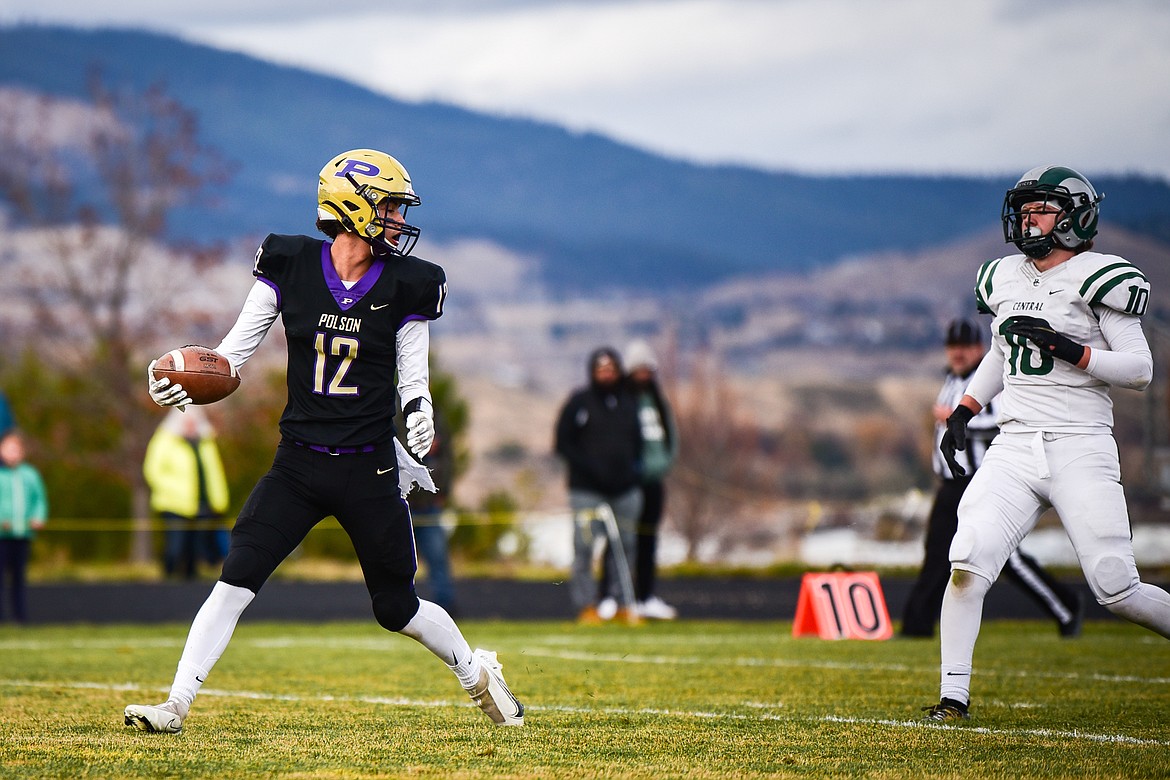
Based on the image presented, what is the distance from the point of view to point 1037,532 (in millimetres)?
24984

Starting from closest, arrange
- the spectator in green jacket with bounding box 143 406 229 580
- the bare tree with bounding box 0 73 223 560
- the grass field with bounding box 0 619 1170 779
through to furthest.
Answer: the grass field with bounding box 0 619 1170 779, the spectator in green jacket with bounding box 143 406 229 580, the bare tree with bounding box 0 73 223 560

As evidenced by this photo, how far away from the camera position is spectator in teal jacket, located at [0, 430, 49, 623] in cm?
1276

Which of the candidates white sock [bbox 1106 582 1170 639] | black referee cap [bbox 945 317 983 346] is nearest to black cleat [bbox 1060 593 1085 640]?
black referee cap [bbox 945 317 983 346]

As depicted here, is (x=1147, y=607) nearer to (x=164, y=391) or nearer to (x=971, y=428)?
(x=164, y=391)

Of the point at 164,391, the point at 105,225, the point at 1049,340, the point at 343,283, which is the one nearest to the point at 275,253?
the point at 343,283

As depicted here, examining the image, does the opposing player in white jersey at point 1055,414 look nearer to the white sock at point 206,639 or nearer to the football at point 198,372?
the white sock at point 206,639

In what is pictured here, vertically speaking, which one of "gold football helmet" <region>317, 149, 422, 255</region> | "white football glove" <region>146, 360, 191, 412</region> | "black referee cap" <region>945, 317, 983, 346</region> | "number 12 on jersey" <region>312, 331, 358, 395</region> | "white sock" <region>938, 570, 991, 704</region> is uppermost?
"gold football helmet" <region>317, 149, 422, 255</region>

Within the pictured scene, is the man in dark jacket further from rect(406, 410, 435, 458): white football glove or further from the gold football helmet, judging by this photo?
rect(406, 410, 435, 458): white football glove

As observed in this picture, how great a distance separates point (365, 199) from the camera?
5.33 metres

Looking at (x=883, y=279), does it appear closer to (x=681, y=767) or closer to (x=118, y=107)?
(x=118, y=107)

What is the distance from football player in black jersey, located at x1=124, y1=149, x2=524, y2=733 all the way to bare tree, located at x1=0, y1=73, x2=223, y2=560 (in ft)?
64.3

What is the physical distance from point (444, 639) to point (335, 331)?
3.94ft

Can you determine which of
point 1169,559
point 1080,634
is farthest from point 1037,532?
point 1080,634

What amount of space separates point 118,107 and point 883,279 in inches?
3705
